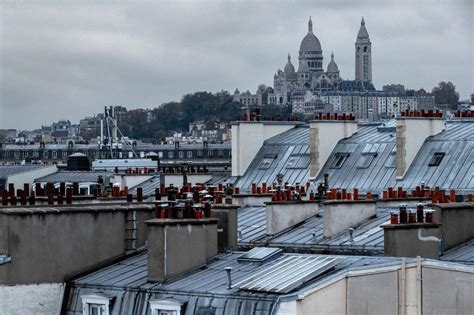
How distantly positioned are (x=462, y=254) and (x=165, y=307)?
723 centimetres

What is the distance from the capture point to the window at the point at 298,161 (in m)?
77.7

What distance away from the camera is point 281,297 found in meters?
27.6

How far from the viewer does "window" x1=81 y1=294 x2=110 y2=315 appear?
31.1 meters

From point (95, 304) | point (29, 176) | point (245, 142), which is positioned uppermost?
point (245, 142)

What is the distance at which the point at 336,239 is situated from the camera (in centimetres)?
3881

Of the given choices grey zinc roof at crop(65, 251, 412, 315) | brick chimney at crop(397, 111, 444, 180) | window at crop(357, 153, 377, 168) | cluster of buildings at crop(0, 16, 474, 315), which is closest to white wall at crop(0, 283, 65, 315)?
cluster of buildings at crop(0, 16, 474, 315)

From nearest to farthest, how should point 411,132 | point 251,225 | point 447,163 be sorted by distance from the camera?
1. point 251,225
2. point 447,163
3. point 411,132

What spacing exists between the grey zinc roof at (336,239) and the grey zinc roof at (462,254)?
151 centimetres

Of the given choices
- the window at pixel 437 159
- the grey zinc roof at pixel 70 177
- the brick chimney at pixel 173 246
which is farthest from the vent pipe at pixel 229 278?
the grey zinc roof at pixel 70 177

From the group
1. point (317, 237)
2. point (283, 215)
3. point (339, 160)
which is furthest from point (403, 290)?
point (339, 160)

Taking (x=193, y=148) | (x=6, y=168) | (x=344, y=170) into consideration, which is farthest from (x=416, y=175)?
(x=193, y=148)

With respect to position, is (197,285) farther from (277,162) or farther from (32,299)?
(277,162)

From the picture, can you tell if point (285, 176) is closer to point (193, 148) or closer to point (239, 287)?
point (239, 287)

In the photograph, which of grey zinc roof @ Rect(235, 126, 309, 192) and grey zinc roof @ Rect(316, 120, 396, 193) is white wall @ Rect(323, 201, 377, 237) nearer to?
grey zinc roof @ Rect(316, 120, 396, 193)
